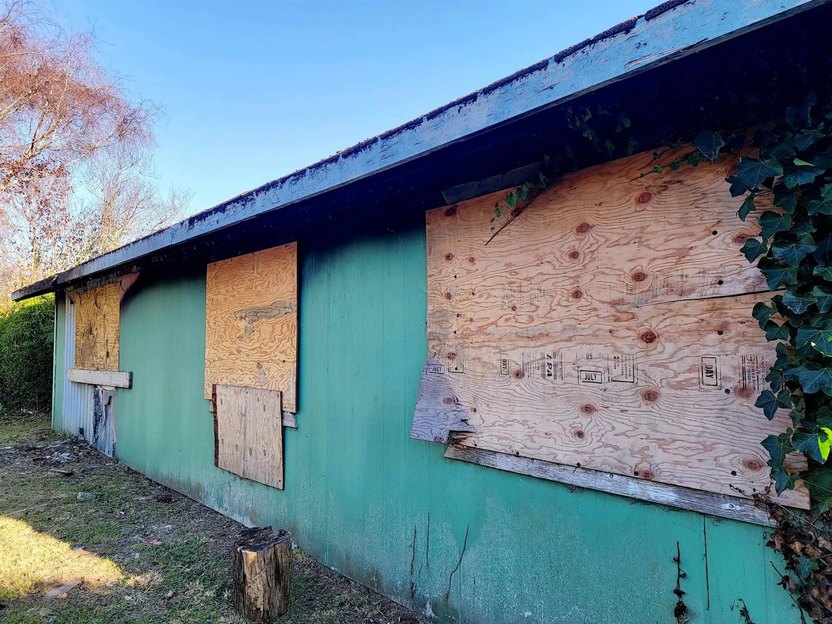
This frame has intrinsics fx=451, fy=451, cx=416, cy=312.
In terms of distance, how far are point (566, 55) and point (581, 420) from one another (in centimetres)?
134

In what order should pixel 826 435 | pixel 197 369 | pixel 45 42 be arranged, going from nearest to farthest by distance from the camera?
pixel 826 435, pixel 197 369, pixel 45 42

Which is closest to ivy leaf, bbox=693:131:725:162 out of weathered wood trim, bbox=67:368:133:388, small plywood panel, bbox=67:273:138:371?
small plywood panel, bbox=67:273:138:371

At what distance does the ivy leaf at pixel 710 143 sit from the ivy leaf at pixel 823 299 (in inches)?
20.5

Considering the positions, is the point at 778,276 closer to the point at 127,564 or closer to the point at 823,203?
the point at 823,203

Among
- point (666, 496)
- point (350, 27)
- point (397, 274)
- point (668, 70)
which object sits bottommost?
point (666, 496)

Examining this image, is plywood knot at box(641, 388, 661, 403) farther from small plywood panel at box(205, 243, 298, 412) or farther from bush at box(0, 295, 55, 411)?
bush at box(0, 295, 55, 411)

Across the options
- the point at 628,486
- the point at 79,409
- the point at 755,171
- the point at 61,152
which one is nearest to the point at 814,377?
the point at 755,171

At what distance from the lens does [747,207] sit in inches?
56.0

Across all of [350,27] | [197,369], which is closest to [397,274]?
[197,369]

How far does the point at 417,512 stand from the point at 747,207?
2.05 meters

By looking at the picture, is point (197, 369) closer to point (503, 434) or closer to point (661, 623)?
point (503, 434)

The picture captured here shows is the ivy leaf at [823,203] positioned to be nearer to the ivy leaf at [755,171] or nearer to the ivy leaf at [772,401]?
the ivy leaf at [755,171]

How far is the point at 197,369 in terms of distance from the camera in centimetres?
429

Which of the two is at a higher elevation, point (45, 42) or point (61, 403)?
point (45, 42)
